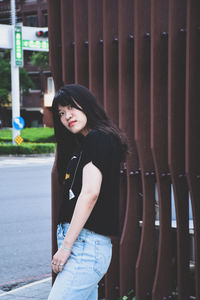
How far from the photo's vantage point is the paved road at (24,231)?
18.9ft

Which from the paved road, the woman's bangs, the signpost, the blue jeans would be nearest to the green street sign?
the signpost

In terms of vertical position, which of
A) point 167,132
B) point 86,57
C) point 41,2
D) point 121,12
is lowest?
point 167,132

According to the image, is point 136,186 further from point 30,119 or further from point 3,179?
point 30,119

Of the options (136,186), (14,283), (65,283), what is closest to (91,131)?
(65,283)

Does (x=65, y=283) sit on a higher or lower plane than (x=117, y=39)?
lower

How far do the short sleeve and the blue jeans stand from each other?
1.00ft

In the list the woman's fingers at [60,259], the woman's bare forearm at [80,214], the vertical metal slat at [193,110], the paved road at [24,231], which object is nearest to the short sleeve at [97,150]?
the woman's bare forearm at [80,214]

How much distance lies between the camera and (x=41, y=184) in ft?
45.3

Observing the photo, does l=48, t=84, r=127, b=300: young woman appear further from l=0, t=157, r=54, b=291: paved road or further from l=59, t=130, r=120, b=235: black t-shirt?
l=0, t=157, r=54, b=291: paved road

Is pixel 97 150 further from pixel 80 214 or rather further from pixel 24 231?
pixel 24 231

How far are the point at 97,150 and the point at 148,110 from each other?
4.76 feet

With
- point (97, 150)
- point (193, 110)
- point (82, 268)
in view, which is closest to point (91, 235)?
point (82, 268)

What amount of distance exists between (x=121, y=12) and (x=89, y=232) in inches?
74.8

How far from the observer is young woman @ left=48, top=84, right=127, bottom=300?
225 centimetres
